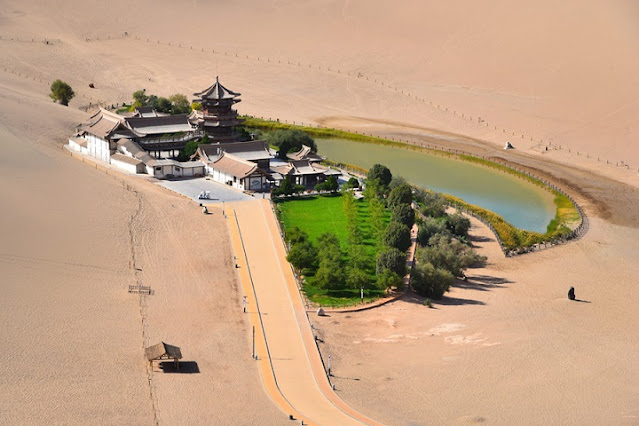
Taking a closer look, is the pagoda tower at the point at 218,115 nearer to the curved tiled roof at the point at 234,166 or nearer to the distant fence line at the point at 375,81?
the curved tiled roof at the point at 234,166

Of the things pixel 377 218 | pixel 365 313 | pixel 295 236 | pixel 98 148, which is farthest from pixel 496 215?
pixel 98 148

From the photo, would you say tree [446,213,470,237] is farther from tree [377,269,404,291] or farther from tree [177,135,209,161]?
tree [177,135,209,161]

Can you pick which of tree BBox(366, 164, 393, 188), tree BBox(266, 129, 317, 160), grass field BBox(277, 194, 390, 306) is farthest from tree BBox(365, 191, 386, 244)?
tree BBox(266, 129, 317, 160)

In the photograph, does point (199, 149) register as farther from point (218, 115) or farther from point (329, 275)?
point (329, 275)

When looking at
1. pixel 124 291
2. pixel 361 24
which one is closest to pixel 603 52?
pixel 361 24

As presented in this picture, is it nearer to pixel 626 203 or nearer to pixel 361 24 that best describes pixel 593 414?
pixel 626 203

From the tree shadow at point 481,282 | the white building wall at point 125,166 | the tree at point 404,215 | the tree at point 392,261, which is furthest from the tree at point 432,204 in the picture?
the white building wall at point 125,166
